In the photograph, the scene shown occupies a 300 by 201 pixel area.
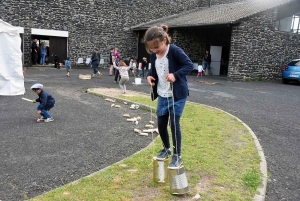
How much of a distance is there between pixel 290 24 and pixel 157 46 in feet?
67.5

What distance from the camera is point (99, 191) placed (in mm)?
3223

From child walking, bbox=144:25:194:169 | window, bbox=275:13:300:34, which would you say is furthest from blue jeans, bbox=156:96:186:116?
window, bbox=275:13:300:34

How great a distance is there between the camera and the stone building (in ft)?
60.0

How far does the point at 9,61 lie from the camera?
9.60 metres

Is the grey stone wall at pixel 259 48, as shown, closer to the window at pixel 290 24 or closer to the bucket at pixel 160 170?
the window at pixel 290 24

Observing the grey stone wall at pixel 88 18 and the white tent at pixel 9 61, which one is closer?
the white tent at pixel 9 61

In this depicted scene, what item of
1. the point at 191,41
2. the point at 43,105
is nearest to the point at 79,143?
the point at 43,105

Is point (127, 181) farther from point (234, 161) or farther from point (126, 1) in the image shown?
point (126, 1)

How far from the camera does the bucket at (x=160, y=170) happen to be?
135 inches

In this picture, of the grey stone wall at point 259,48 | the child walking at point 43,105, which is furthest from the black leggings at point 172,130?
the grey stone wall at point 259,48

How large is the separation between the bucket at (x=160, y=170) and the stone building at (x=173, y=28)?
49.8 feet

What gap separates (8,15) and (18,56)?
1160 cm

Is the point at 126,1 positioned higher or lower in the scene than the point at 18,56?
higher

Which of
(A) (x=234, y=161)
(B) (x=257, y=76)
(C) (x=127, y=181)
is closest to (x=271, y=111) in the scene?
(A) (x=234, y=161)
